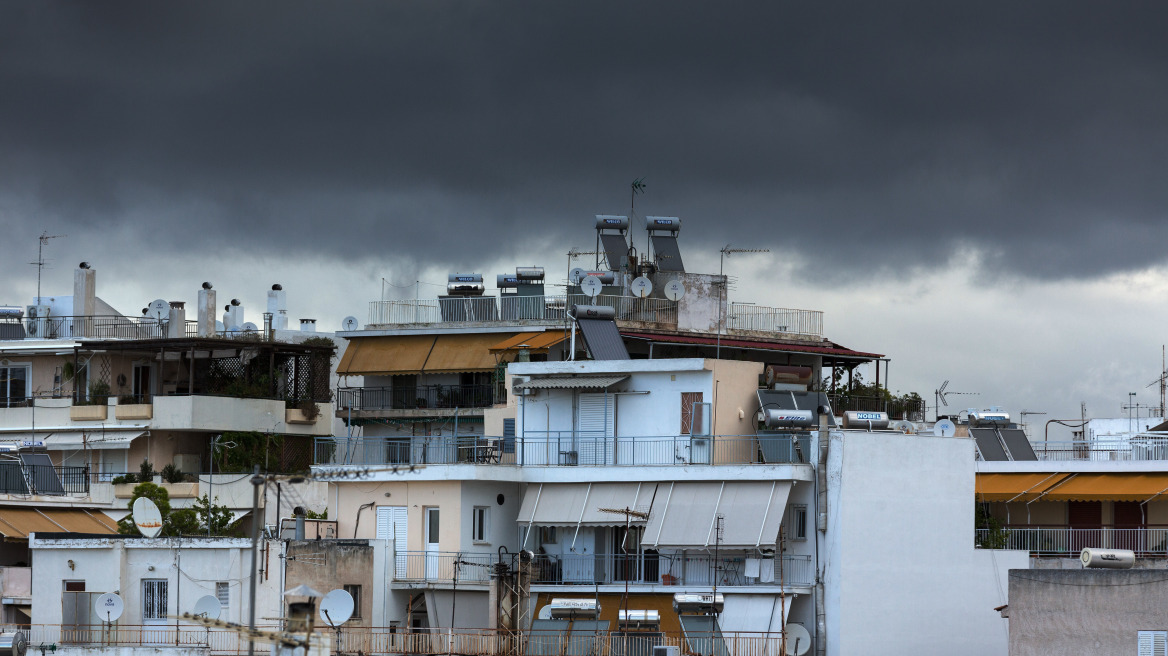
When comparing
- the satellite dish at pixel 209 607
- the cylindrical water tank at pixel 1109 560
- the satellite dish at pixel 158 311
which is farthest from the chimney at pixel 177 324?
the cylindrical water tank at pixel 1109 560

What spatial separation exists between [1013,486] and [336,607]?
22.1m

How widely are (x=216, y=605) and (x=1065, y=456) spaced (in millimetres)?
28775

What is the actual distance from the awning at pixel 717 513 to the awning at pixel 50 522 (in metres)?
19.9

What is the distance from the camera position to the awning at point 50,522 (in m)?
60.6

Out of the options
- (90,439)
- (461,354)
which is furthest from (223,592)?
(90,439)

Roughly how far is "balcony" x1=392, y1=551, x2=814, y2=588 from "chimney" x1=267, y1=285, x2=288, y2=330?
120ft

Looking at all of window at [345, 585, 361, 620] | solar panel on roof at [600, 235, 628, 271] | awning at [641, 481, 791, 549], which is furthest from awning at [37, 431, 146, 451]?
awning at [641, 481, 791, 549]

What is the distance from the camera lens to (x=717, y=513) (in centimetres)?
5234

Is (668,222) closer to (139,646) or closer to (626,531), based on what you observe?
(626,531)

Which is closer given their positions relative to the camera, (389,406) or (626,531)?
(626,531)

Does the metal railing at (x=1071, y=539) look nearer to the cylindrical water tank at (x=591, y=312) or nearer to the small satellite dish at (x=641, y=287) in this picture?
the cylindrical water tank at (x=591, y=312)

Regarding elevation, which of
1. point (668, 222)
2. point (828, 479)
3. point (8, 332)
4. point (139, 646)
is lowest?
point (139, 646)

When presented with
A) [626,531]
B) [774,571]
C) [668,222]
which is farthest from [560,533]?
[668,222]

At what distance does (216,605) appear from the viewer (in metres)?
48.3
